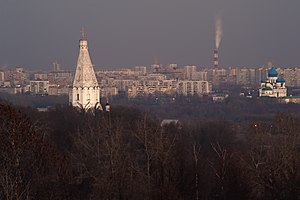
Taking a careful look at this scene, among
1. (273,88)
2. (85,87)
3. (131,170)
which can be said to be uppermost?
(85,87)

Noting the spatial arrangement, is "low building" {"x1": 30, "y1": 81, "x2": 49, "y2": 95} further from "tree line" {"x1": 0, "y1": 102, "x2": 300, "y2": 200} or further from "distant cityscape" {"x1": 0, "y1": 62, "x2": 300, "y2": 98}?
"tree line" {"x1": 0, "y1": 102, "x2": 300, "y2": 200}

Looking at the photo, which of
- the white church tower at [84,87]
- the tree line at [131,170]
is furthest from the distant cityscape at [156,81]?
the tree line at [131,170]

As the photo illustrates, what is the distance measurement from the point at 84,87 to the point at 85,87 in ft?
0.11

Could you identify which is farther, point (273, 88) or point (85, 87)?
point (273, 88)

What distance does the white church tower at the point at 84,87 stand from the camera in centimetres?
2573

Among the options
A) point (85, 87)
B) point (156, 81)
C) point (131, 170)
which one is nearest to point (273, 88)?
point (156, 81)

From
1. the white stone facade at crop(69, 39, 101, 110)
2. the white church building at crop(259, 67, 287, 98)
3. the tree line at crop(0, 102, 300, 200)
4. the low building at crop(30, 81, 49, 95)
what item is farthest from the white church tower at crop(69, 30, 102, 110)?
the low building at crop(30, 81, 49, 95)

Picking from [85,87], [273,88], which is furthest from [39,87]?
[85,87]

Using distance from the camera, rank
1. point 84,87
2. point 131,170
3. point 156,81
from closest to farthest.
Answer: point 131,170, point 84,87, point 156,81

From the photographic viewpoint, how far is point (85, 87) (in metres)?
25.7

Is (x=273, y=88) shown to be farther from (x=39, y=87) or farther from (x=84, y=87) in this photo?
(x=84, y=87)

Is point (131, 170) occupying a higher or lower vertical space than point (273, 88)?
higher

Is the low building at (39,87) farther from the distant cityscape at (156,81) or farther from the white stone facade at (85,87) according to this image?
the white stone facade at (85,87)

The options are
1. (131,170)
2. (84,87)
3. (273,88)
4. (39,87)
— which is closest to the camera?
(131,170)
